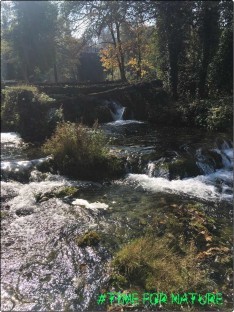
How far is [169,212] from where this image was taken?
698 centimetres

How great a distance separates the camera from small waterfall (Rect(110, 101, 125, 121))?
784 inches

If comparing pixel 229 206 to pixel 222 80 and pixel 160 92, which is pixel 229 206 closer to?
pixel 222 80

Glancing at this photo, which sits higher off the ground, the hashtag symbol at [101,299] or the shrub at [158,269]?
the shrub at [158,269]

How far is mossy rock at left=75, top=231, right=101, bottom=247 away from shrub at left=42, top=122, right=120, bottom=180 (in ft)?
12.6

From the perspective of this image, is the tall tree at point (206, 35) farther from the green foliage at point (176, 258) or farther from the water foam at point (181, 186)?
the green foliage at point (176, 258)

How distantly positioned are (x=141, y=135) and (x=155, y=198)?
6800 millimetres

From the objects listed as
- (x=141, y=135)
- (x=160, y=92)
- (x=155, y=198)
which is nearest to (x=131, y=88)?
(x=160, y=92)

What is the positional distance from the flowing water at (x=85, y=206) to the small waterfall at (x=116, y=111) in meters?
5.93

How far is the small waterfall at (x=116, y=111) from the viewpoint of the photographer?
19906 mm

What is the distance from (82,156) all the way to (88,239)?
14.5 feet

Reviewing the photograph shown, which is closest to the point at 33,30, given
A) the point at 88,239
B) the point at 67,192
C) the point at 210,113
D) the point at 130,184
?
the point at 210,113

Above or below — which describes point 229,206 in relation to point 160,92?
below

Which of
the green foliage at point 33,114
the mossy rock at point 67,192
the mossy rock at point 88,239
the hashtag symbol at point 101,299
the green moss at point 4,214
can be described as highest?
the green foliage at point 33,114

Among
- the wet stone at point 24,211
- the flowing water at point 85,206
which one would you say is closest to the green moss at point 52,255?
the flowing water at point 85,206
